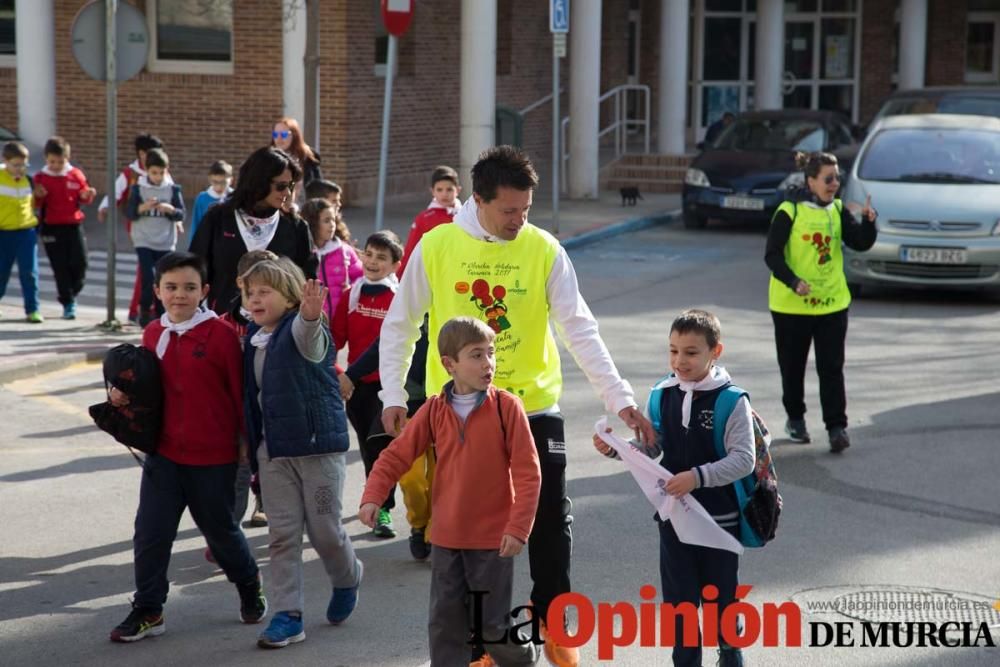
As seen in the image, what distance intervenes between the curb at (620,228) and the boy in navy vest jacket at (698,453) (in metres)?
14.3

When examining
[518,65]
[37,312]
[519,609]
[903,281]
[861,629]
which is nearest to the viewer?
[519,609]

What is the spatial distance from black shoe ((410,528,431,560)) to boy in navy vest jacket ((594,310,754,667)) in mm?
1983

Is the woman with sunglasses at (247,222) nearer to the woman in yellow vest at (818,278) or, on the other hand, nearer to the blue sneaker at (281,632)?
the blue sneaker at (281,632)

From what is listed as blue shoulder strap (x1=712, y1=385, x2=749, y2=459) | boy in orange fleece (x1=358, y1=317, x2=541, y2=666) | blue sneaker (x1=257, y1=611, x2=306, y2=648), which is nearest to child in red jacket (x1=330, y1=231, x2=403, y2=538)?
blue sneaker (x1=257, y1=611, x2=306, y2=648)

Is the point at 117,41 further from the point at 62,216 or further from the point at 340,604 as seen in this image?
the point at 340,604

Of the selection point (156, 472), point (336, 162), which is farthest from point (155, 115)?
point (156, 472)

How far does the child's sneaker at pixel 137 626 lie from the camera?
6102 mm

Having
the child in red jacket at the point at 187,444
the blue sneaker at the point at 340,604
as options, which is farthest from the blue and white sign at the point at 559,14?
the blue sneaker at the point at 340,604

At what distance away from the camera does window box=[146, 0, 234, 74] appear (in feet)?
78.1

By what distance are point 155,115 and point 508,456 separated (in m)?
19.7

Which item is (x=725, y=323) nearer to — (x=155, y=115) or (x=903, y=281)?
(x=903, y=281)

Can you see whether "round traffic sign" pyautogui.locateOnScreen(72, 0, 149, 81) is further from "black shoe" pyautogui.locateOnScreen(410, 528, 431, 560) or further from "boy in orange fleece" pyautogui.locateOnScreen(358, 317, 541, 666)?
"boy in orange fleece" pyautogui.locateOnScreen(358, 317, 541, 666)

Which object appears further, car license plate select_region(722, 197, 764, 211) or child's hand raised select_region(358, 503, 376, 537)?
car license plate select_region(722, 197, 764, 211)

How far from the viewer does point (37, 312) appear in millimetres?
13797
